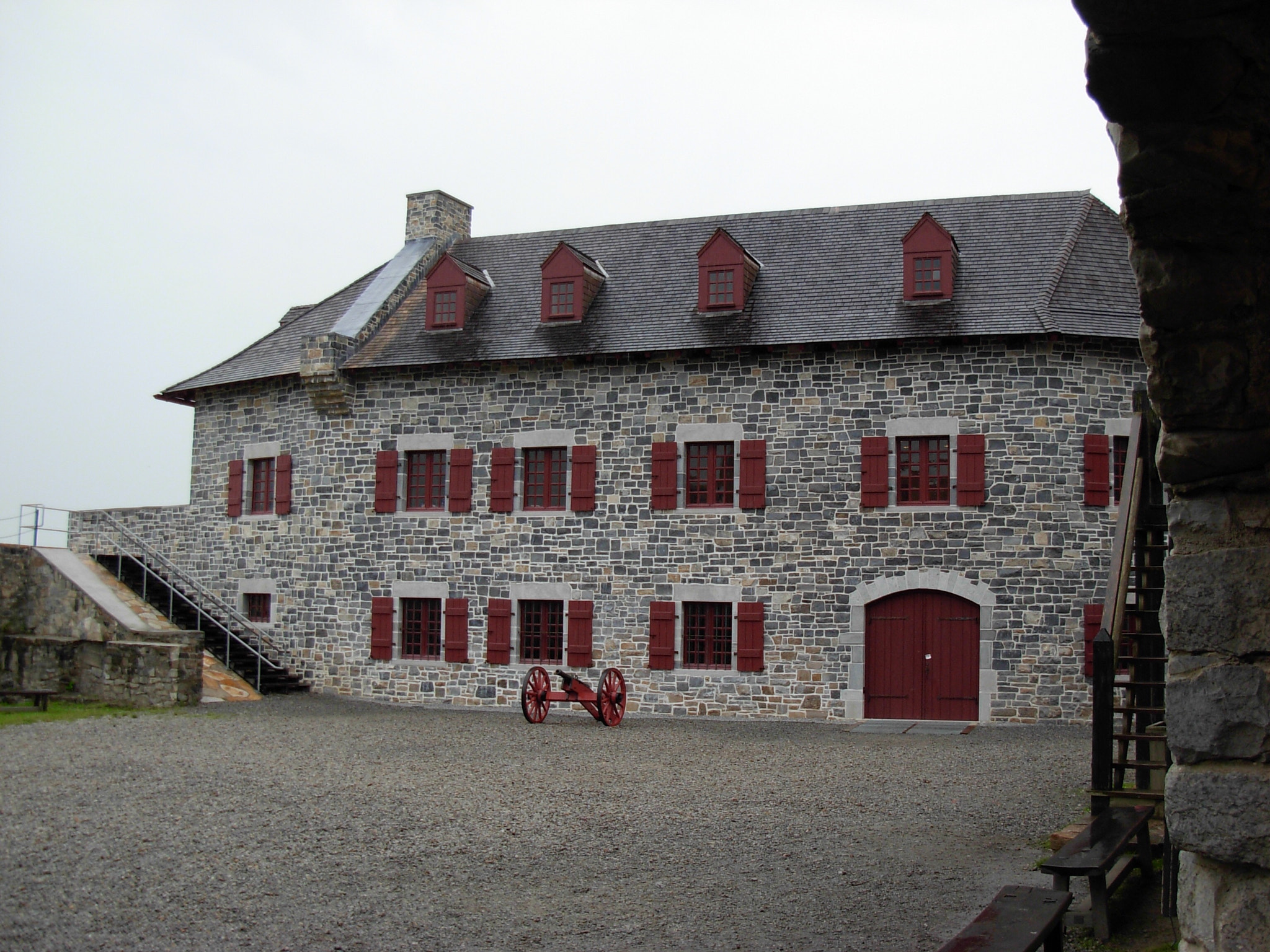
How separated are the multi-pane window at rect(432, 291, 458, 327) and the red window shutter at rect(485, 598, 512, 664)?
5.21 meters

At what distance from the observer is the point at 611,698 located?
612 inches

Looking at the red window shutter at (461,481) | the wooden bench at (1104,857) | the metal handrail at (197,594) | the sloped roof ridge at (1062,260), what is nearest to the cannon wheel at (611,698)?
the red window shutter at (461,481)

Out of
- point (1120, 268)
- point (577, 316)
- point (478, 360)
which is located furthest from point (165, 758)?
point (1120, 268)

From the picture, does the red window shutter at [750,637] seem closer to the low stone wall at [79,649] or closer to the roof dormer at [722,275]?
the roof dormer at [722,275]

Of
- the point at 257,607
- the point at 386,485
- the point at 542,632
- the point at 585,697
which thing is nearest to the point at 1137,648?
the point at 585,697

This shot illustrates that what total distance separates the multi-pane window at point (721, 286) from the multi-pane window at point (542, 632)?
571 cm

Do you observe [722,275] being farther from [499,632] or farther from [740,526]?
[499,632]

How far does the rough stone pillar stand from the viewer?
9.90ft

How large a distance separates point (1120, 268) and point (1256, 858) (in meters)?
16.0

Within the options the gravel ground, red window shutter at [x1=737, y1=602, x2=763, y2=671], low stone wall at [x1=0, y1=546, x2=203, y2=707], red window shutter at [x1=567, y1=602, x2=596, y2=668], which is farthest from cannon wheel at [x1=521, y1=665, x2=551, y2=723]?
low stone wall at [x1=0, y1=546, x2=203, y2=707]

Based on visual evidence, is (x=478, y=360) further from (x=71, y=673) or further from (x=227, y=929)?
(x=227, y=929)

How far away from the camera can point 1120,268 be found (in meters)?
17.3

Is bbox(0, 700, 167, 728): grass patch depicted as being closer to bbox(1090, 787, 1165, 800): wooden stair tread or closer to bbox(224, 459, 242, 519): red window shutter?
bbox(224, 459, 242, 519): red window shutter

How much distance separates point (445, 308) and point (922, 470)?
29.7 ft
